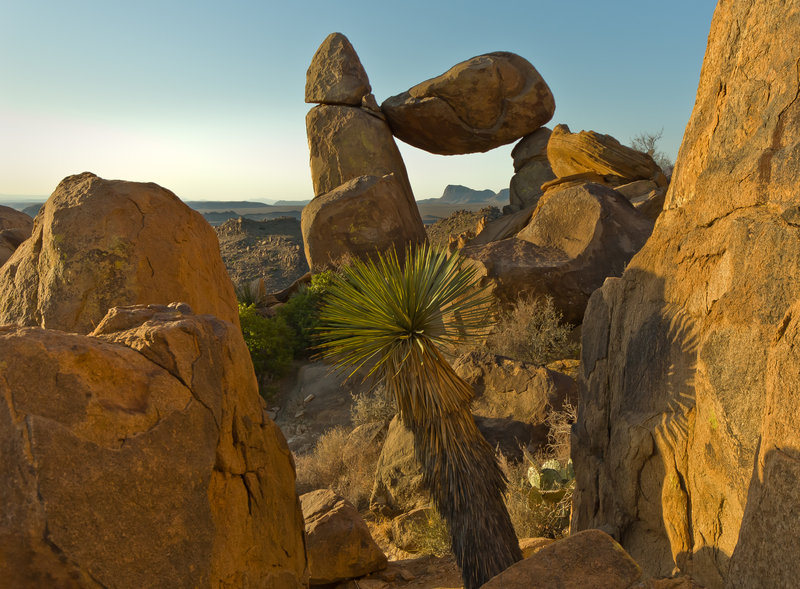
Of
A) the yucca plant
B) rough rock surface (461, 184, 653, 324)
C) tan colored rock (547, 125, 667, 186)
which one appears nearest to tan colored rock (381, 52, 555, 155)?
tan colored rock (547, 125, 667, 186)

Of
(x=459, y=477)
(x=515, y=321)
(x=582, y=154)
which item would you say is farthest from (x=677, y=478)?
(x=582, y=154)

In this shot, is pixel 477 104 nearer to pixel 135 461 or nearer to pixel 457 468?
pixel 457 468

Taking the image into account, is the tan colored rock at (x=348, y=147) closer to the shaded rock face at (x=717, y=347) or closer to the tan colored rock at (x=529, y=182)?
the tan colored rock at (x=529, y=182)

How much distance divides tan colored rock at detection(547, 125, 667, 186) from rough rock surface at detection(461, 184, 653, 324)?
4469 millimetres

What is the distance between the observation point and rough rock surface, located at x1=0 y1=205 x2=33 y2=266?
8.45 m

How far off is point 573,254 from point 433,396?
242 inches

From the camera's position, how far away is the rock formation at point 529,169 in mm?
20703

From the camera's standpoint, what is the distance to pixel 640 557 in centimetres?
404

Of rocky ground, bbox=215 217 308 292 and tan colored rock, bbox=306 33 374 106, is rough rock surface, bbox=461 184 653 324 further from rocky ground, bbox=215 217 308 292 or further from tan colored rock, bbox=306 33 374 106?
rocky ground, bbox=215 217 308 292

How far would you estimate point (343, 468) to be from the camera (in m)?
8.75

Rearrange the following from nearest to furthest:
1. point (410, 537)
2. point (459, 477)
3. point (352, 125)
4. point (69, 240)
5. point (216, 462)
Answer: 1. point (216, 462)
2. point (69, 240)
3. point (459, 477)
4. point (410, 537)
5. point (352, 125)

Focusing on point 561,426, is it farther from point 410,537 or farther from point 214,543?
point 214,543

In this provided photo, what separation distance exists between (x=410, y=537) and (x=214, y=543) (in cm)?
446

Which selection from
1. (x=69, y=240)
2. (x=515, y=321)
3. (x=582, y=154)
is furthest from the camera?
(x=582, y=154)
